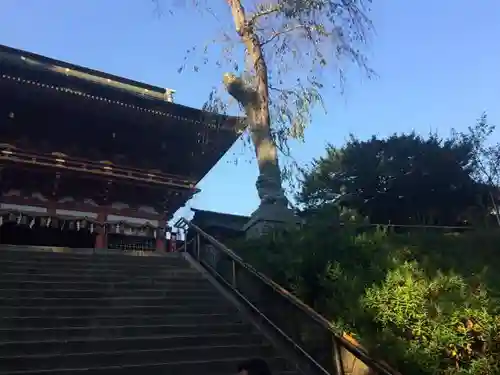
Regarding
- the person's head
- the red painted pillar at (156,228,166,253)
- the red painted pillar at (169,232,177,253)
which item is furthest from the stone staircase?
the red painted pillar at (169,232,177,253)

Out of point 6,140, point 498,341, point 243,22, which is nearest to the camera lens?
point 498,341

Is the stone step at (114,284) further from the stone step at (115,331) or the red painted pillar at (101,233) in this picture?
the red painted pillar at (101,233)

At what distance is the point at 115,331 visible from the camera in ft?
18.1

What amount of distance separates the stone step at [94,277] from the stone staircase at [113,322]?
0.05 feet

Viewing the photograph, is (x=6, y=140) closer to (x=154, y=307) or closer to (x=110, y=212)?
(x=110, y=212)

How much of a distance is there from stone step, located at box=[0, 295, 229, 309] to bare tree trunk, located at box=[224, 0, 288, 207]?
3.01m

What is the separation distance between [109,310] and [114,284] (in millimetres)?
914

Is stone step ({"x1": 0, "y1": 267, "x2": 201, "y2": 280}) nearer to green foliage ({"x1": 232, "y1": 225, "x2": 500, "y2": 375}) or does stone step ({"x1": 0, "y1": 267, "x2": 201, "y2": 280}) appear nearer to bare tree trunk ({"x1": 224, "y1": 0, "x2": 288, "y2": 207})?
green foliage ({"x1": 232, "y1": 225, "x2": 500, "y2": 375})

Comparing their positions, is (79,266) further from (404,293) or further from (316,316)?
(404,293)

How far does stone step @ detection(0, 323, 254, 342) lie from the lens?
16.8 feet

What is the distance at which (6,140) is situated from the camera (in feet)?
39.9

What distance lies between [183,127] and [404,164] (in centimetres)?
789

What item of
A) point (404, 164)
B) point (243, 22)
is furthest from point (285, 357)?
point (404, 164)

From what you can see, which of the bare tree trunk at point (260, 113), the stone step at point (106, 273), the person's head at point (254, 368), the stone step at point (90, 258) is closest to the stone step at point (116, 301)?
the stone step at point (106, 273)
